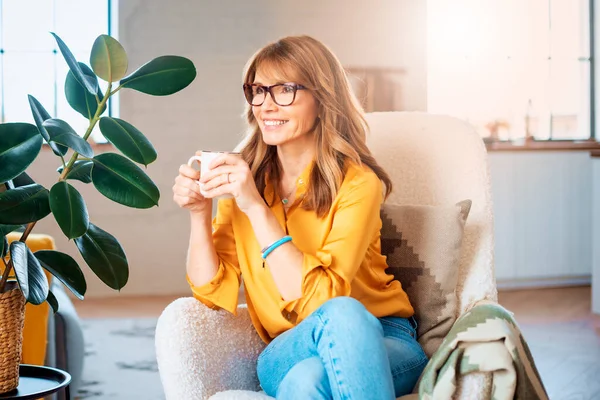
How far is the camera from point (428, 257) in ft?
5.76

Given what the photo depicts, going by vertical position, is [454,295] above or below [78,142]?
below

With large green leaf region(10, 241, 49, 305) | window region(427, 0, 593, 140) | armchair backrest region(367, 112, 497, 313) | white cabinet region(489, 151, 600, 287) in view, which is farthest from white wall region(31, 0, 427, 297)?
large green leaf region(10, 241, 49, 305)

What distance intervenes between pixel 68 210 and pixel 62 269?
0.20 meters

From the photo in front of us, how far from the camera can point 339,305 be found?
54.6 inches

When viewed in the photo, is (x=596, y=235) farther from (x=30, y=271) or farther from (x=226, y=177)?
(x=30, y=271)

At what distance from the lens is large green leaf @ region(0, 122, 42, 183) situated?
1.33 metres

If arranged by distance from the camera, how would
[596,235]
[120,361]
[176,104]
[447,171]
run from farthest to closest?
[176,104]
[596,235]
[120,361]
[447,171]

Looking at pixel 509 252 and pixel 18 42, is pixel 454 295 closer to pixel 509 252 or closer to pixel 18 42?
pixel 509 252

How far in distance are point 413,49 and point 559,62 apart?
1.10 metres

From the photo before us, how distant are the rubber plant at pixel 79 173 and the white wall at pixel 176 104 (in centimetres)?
343

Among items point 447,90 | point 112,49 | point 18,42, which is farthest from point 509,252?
point 112,49

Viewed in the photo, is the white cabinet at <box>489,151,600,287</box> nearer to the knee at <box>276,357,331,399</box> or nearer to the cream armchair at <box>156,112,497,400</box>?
the cream armchair at <box>156,112,497,400</box>

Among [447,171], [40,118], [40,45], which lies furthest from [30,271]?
[40,45]

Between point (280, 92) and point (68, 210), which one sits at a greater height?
point (280, 92)
